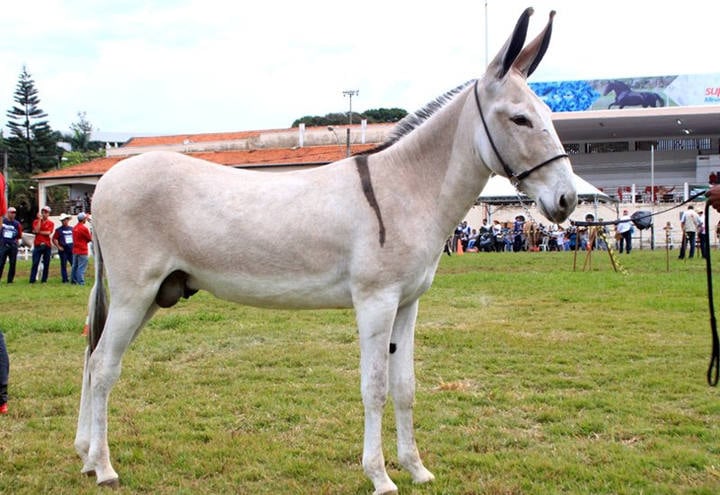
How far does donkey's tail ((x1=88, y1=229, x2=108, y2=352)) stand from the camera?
501 cm

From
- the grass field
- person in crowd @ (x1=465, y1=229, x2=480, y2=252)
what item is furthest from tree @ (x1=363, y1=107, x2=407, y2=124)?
the grass field

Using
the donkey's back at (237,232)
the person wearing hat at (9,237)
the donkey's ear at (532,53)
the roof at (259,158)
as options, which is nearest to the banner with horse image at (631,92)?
the roof at (259,158)

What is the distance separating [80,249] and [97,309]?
1454 centimetres

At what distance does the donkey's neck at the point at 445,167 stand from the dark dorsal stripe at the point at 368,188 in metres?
0.18

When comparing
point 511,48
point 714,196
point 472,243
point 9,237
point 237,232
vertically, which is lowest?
point 472,243

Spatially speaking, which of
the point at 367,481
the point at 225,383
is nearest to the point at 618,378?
the point at 367,481

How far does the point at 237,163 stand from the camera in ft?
175

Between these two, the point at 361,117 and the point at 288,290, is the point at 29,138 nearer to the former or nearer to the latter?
the point at 361,117

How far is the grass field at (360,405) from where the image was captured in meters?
4.63

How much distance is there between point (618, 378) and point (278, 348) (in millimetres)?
4241

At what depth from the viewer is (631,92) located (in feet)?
166

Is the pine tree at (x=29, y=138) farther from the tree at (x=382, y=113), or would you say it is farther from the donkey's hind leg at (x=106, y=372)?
the donkey's hind leg at (x=106, y=372)

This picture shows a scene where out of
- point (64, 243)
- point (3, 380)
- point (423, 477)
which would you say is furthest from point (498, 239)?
point (423, 477)

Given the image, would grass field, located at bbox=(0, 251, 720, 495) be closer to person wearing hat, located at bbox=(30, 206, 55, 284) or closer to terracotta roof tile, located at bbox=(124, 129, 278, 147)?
person wearing hat, located at bbox=(30, 206, 55, 284)
